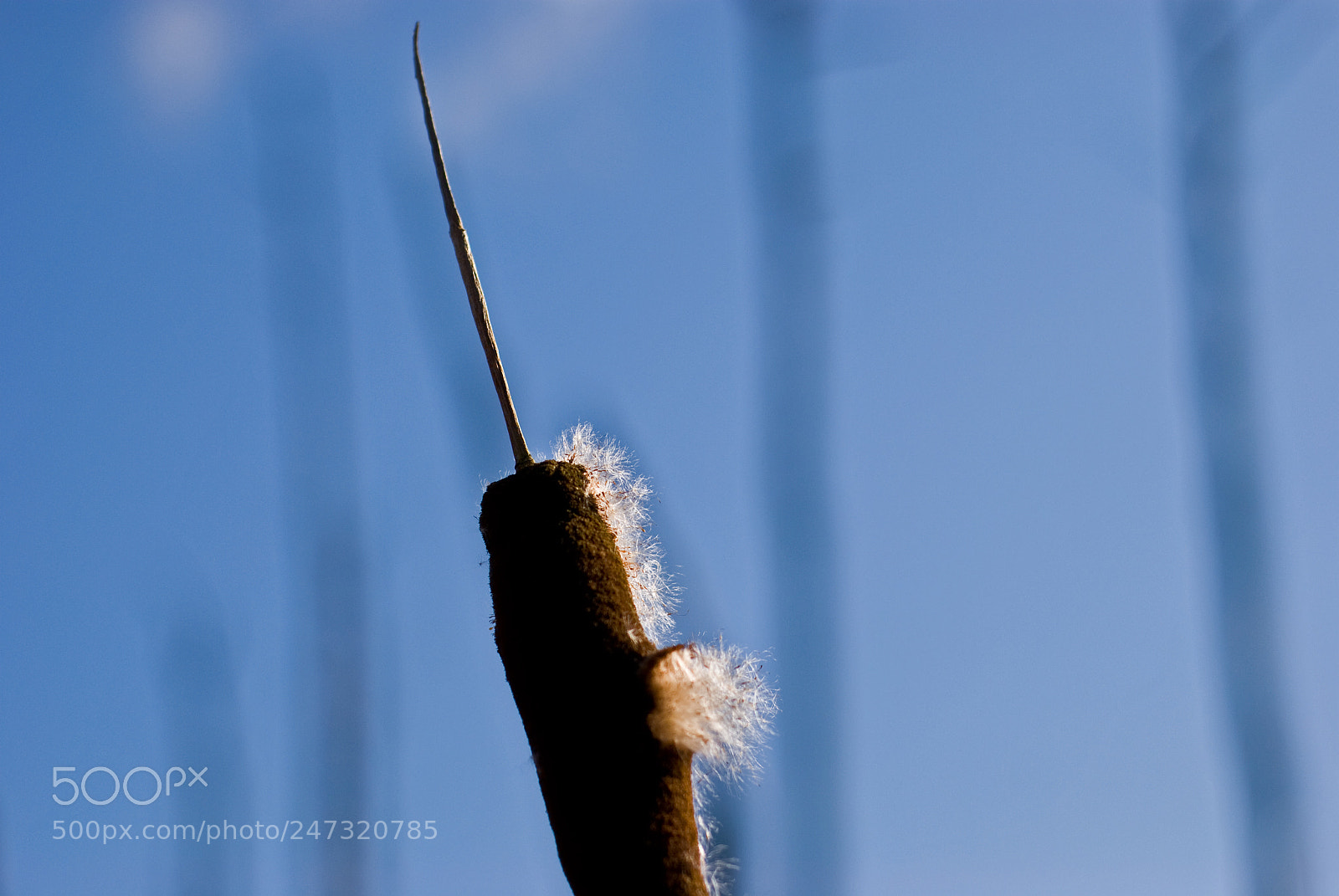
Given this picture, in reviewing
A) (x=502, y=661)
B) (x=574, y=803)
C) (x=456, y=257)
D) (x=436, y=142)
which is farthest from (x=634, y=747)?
(x=436, y=142)

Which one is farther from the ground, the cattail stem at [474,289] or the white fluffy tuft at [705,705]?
the cattail stem at [474,289]

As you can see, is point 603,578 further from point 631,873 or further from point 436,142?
point 436,142

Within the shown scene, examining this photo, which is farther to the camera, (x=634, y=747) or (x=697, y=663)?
(x=697, y=663)

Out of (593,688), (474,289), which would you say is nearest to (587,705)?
(593,688)

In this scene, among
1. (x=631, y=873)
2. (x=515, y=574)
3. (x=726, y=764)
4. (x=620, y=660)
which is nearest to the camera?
(x=631, y=873)

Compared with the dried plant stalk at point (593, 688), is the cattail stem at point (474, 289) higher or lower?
higher

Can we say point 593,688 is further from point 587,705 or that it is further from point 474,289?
point 474,289
